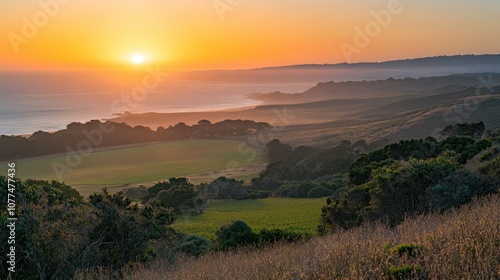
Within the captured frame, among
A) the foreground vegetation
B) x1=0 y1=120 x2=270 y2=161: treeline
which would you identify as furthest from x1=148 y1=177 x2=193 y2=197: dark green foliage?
x1=0 y1=120 x2=270 y2=161: treeline

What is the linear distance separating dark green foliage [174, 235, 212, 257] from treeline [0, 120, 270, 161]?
242ft

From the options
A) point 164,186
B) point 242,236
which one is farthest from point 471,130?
point 242,236

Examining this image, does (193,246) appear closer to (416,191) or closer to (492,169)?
(416,191)

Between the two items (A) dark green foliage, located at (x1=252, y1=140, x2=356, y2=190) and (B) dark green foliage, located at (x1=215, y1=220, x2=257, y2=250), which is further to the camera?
(A) dark green foliage, located at (x1=252, y1=140, x2=356, y2=190)

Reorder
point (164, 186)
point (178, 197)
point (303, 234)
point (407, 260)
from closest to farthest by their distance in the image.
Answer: point (407, 260) < point (303, 234) < point (178, 197) < point (164, 186)

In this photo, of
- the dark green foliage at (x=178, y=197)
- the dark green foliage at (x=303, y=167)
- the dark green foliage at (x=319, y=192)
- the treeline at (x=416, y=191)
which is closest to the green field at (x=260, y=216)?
the dark green foliage at (x=178, y=197)

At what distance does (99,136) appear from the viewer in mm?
104625

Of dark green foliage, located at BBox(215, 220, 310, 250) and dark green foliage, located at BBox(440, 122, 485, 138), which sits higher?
dark green foliage, located at BBox(440, 122, 485, 138)

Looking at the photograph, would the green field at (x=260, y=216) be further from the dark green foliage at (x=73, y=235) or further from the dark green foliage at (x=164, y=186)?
the dark green foliage at (x=73, y=235)

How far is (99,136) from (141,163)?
28516 millimetres

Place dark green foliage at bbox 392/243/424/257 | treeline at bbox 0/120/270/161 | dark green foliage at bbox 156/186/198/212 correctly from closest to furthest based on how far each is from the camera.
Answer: dark green foliage at bbox 392/243/424/257 < dark green foliage at bbox 156/186/198/212 < treeline at bbox 0/120/270/161

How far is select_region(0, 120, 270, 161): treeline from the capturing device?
90438 millimetres

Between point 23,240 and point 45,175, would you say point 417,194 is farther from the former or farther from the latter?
point 45,175

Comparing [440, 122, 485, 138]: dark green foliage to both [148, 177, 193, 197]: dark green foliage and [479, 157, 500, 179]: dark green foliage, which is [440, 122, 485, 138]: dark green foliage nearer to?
[148, 177, 193, 197]: dark green foliage
